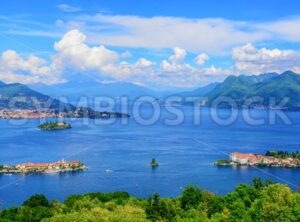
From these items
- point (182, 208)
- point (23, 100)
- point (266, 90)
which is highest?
point (266, 90)

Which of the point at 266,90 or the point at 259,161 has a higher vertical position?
the point at 266,90

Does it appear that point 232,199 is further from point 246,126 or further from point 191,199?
point 246,126

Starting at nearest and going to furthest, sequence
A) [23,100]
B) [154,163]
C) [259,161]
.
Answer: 1. [154,163]
2. [259,161]
3. [23,100]

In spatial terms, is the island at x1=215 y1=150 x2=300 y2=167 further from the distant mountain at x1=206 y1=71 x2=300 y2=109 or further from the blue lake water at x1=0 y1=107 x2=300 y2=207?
the distant mountain at x1=206 y1=71 x2=300 y2=109

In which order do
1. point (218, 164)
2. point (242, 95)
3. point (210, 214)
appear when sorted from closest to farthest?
point (210, 214)
point (218, 164)
point (242, 95)

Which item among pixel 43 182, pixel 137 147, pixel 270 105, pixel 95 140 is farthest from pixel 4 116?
pixel 270 105

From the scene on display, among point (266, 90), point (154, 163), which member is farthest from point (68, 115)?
point (266, 90)

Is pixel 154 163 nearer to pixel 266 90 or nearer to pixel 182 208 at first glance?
pixel 182 208
